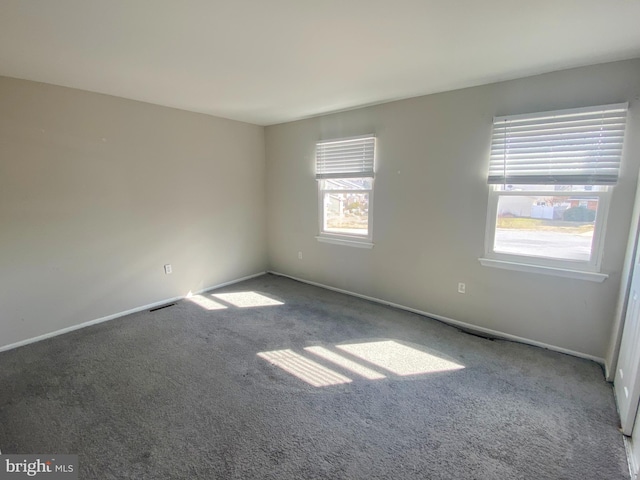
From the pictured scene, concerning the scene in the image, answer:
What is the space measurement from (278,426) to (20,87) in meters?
3.44

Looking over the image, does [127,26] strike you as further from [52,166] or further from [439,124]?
[439,124]

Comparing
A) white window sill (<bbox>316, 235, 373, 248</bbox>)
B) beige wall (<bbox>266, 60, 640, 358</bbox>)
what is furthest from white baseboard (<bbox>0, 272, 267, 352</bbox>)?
beige wall (<bbox>266, 60, 640, 358</bbox>)

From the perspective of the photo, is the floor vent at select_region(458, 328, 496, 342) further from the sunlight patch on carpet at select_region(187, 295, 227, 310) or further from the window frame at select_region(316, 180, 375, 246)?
the sunlight patch on carpet at select_region(187, 295, 227, 310)

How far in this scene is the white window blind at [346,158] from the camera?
11.8ft

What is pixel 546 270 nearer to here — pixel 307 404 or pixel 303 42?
pixel 307 404

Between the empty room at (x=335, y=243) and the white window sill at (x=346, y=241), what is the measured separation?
4cm

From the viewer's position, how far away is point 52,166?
2768mm

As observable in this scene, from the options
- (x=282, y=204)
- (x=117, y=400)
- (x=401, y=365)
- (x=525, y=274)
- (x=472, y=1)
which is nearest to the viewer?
(x=472, y=1)

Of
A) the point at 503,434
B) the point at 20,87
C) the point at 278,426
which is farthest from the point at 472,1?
the point at 20,87

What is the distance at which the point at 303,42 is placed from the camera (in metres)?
1.92

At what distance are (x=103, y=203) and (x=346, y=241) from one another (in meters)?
2.78

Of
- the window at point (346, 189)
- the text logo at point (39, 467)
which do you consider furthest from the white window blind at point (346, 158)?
the text logo at point (39, 467)

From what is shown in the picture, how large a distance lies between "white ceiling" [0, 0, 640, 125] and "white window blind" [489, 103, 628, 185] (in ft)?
1.23

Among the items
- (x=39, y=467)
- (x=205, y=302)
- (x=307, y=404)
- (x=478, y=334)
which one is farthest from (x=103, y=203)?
(x=478, y=334)
